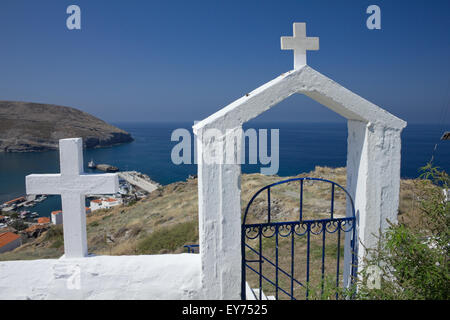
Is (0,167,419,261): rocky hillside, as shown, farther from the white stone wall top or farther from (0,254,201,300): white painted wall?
the white stone wall top

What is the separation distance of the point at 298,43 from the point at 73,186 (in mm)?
2489

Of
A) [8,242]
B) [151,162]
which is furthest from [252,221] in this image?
[151,162]

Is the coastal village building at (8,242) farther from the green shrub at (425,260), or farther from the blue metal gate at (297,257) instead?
the green shrub at (425,260)

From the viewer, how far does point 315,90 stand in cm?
288

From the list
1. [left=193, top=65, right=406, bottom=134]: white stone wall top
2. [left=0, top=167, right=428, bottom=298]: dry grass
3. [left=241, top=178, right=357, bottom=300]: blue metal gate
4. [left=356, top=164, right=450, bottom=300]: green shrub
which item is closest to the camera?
[left=356, top=164, right=450, bottom=300]: green shrub

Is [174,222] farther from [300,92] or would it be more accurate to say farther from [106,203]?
[106,203]

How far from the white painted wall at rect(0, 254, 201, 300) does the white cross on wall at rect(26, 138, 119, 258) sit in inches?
9.3

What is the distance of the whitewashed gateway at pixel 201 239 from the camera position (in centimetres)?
276

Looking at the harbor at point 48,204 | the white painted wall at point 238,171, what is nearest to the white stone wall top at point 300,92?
the white painted wall at point 238,171

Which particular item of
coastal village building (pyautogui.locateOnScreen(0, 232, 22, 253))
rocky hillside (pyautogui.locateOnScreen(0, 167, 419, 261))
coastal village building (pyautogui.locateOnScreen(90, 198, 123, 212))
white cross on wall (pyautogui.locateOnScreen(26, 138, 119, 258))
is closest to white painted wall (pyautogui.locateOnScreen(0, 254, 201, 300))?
white cross on wall (pyautogui.locateOnScreen(26, 138, 119, 258))

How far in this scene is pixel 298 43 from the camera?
2.92m

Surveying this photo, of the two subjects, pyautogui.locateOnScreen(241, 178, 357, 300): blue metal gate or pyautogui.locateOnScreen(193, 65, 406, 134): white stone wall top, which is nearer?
pyautogui.locateOnScreen(193, 65, 406, 134): white stone wall top

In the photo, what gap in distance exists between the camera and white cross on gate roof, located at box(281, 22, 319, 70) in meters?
2.92

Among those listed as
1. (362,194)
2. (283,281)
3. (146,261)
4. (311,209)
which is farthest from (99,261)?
(311,209)
